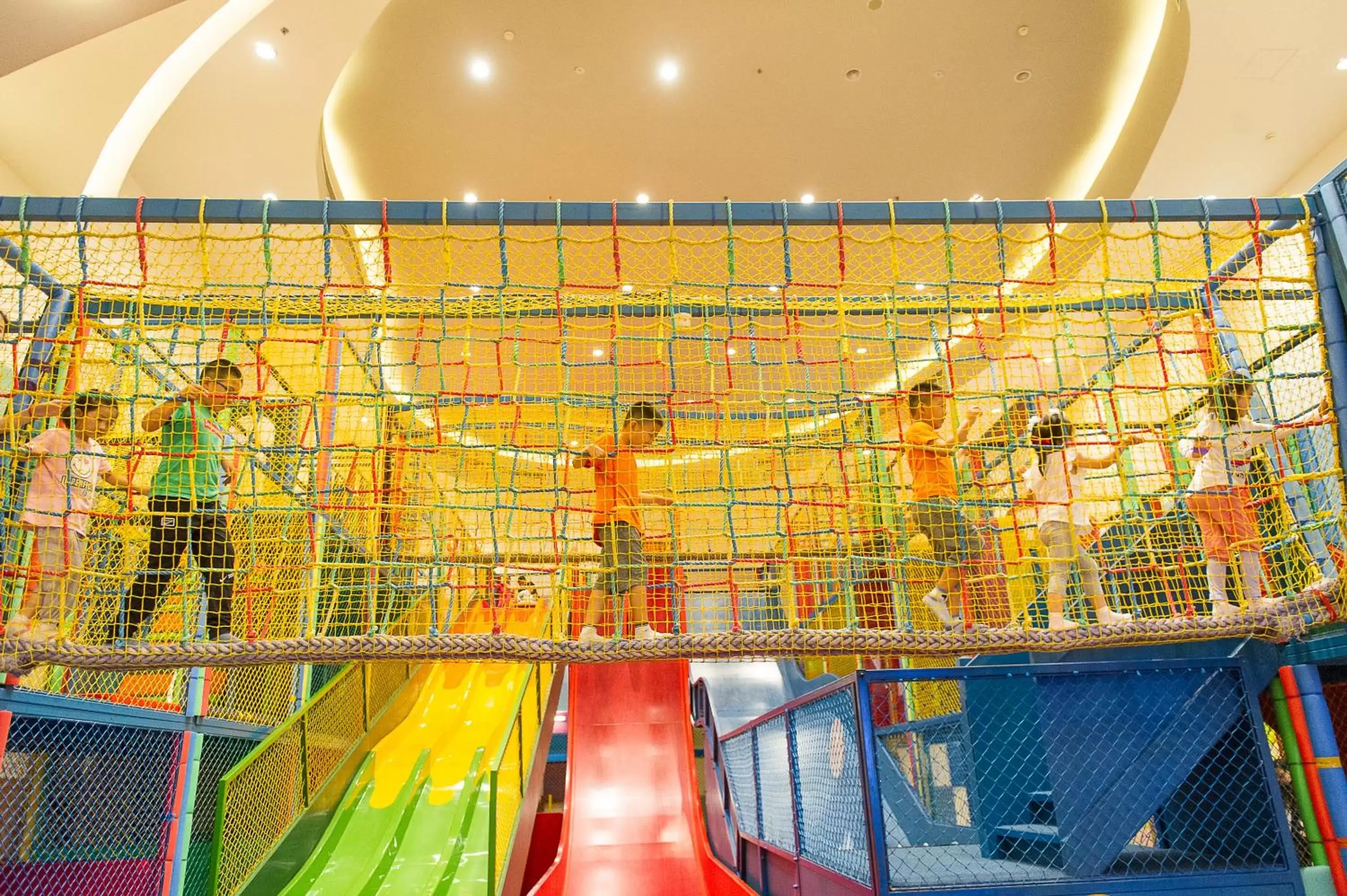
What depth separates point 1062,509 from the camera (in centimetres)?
409

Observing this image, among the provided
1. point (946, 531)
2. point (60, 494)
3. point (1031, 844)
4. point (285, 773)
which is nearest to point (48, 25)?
point (60, 494)

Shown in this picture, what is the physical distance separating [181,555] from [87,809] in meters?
1.40

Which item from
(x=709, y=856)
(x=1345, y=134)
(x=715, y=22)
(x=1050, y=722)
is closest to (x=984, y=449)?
(x=1050, y=722)

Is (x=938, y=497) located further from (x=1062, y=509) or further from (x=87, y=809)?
(x=87, y=809)

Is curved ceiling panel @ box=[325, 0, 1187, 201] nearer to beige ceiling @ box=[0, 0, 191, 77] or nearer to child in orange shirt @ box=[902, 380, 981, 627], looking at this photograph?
beige ceiling @ box=[0, 0, 191, 77]

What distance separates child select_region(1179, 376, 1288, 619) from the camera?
139 inches

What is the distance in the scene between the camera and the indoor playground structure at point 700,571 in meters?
3.08

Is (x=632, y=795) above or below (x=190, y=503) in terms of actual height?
below

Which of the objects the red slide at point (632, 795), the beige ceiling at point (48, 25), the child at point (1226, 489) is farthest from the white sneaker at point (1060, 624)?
the beige ceiling at point (48, 25)

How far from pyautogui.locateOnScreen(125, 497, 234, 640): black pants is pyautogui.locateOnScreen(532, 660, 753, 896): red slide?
271 centimetres

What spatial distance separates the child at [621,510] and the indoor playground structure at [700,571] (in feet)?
0.25

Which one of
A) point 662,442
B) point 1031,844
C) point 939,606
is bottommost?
point 1031,844

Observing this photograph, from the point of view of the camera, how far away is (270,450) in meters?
2.93

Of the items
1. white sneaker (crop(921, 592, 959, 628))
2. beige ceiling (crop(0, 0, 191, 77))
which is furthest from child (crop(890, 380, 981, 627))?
beige ceiling (crop(0, 0, 191, 77))
